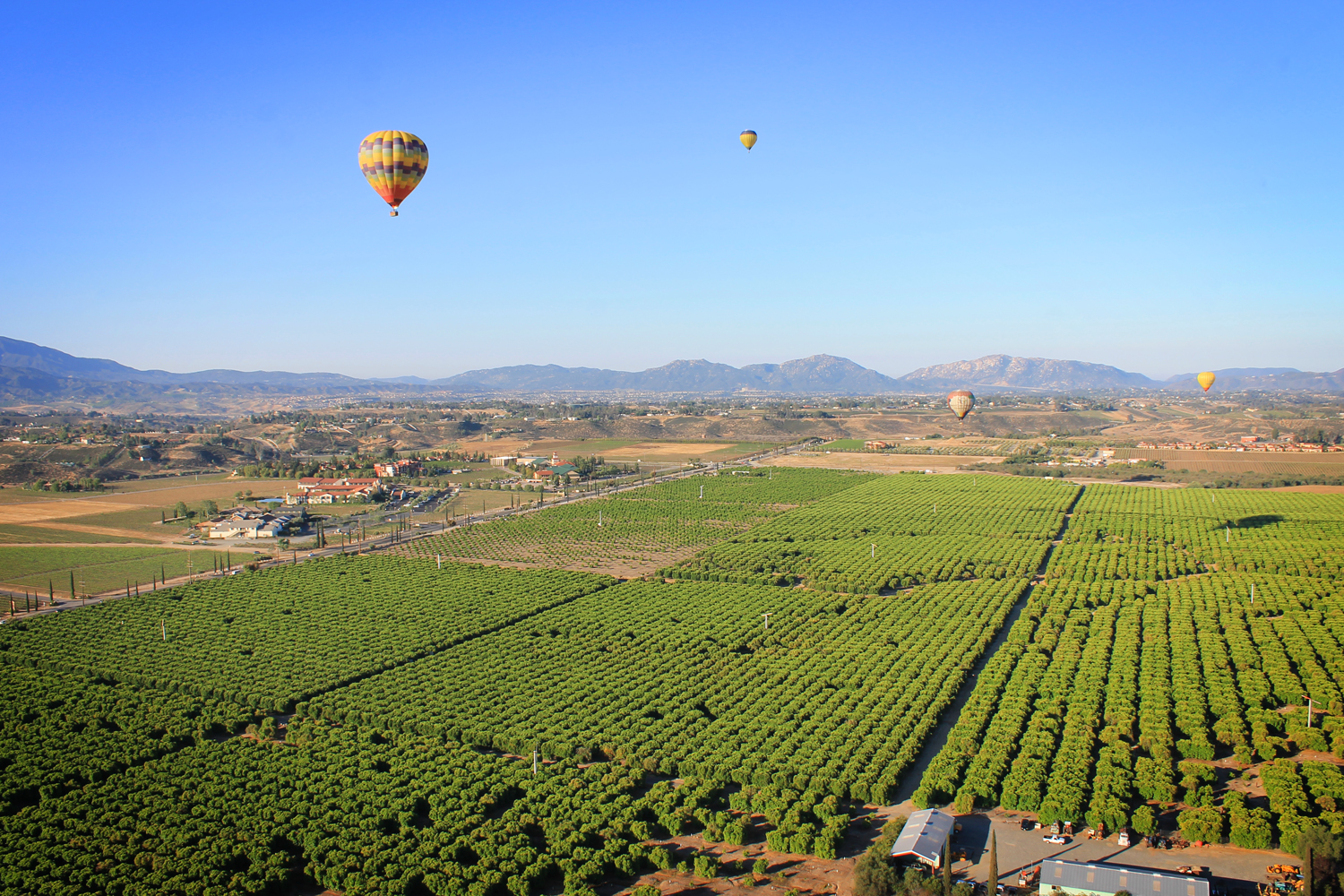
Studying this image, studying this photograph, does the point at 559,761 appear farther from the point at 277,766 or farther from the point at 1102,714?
the point at 1102,714

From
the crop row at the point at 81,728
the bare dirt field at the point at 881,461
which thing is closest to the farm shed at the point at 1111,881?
the crop row at the point at 81,728

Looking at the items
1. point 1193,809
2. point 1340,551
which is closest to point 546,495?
point 1340,551

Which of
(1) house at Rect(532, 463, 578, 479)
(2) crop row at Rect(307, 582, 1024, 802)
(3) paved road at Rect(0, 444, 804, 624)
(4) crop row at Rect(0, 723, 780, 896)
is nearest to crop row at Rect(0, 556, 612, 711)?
(2) crop row at Rect(307, 582, 1024, 802)

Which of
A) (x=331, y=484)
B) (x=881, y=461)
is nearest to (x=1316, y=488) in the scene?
(x=881, y=461)

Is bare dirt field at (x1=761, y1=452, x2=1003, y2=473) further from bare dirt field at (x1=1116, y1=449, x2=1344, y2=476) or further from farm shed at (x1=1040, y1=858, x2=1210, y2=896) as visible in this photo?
farm shed at (x1=1040, y1=858, x2=1210, y2=896)

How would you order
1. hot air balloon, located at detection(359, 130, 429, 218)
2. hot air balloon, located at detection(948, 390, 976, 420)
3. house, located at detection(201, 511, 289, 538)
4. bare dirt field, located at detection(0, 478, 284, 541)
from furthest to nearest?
hot air balloon, located at detection(948, 390, 976, 420), bare dirt field, located at detection(0, 478, 284, 541), house, located at detection(201, 511, 289, 538), hot air balloon, located at detection(359, 130, 429, 218)
